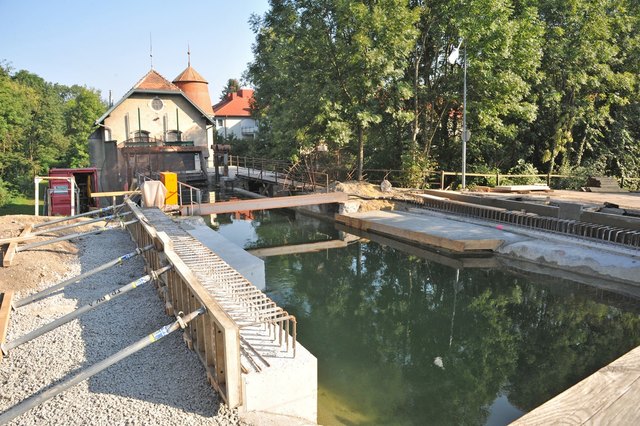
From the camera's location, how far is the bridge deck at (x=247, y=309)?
567cm

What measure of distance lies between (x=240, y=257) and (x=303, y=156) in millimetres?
16512

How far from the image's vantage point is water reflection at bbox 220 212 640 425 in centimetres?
738

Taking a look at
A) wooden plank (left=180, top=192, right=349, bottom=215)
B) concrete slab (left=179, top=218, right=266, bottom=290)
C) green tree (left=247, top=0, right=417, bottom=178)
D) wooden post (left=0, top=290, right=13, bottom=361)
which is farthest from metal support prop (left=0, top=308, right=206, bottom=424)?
green tree (left=247, top=0, right=417, bottom=178)

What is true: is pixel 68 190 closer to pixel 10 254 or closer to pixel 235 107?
pixel 10 254

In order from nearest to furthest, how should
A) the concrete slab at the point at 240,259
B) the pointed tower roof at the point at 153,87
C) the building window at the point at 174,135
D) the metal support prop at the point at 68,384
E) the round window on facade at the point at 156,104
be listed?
the metal support prop at the point at 68,384, the concrete slab at the point at 240,259, the pointed tower roof at the point at 153,87, the round window on facade at the point at 156,104, the building window at the point at 174,135

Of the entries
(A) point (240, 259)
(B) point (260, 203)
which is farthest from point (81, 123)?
(A) point (240, 259)

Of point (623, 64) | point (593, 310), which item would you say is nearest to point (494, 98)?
point (623, 64)

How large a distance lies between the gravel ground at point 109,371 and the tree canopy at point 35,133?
1345 inches

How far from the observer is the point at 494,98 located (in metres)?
23.2

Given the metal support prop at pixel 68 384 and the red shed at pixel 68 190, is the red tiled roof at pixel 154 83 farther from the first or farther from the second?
the metal support prop at pixel 68 384

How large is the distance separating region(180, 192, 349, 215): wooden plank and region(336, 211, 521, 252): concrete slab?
1048mm

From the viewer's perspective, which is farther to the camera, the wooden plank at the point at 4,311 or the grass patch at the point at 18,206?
the grass patch at the point at 18,206

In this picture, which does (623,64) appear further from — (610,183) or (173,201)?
(173,201)

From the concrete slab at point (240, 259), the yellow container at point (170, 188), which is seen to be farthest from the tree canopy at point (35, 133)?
the concrete slab at point (240, 259)
